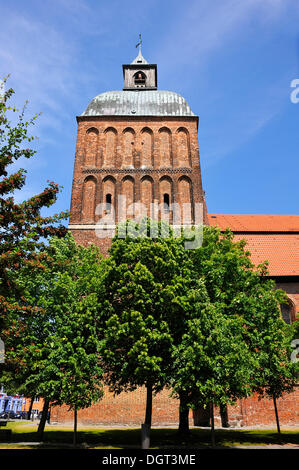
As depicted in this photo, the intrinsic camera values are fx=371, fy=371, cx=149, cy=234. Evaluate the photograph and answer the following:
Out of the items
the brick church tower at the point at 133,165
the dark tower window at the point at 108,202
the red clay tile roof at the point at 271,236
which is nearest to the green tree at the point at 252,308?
the brick church tower at the point at 133,165

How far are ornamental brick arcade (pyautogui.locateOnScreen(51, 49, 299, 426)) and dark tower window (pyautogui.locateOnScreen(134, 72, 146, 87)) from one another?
376cm

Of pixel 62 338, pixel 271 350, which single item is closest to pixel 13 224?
pixel 62 338

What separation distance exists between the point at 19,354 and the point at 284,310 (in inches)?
597

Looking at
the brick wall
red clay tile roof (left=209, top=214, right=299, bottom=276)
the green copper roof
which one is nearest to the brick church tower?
the green copper roof

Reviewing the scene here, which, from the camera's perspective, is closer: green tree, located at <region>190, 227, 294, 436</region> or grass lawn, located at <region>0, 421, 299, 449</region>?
grass lawn, located at <region>0, 421, 299, 449</region>

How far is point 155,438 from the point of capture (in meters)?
13.8

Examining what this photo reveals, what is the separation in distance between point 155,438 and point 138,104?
65.0ft

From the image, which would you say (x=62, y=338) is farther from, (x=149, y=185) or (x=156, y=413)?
(x=149, y=185)

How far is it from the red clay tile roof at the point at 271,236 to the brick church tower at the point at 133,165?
4459 mm

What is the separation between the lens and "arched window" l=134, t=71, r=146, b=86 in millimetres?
29578

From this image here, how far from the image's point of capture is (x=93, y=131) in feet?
78.0

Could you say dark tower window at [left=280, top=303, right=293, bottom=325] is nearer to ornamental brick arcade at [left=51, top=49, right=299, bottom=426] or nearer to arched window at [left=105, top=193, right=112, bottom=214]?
ornamental brick arcade at [left=51, top=49, right=299, bottom=426]

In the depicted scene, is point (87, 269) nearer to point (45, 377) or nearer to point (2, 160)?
point (45, 377)
